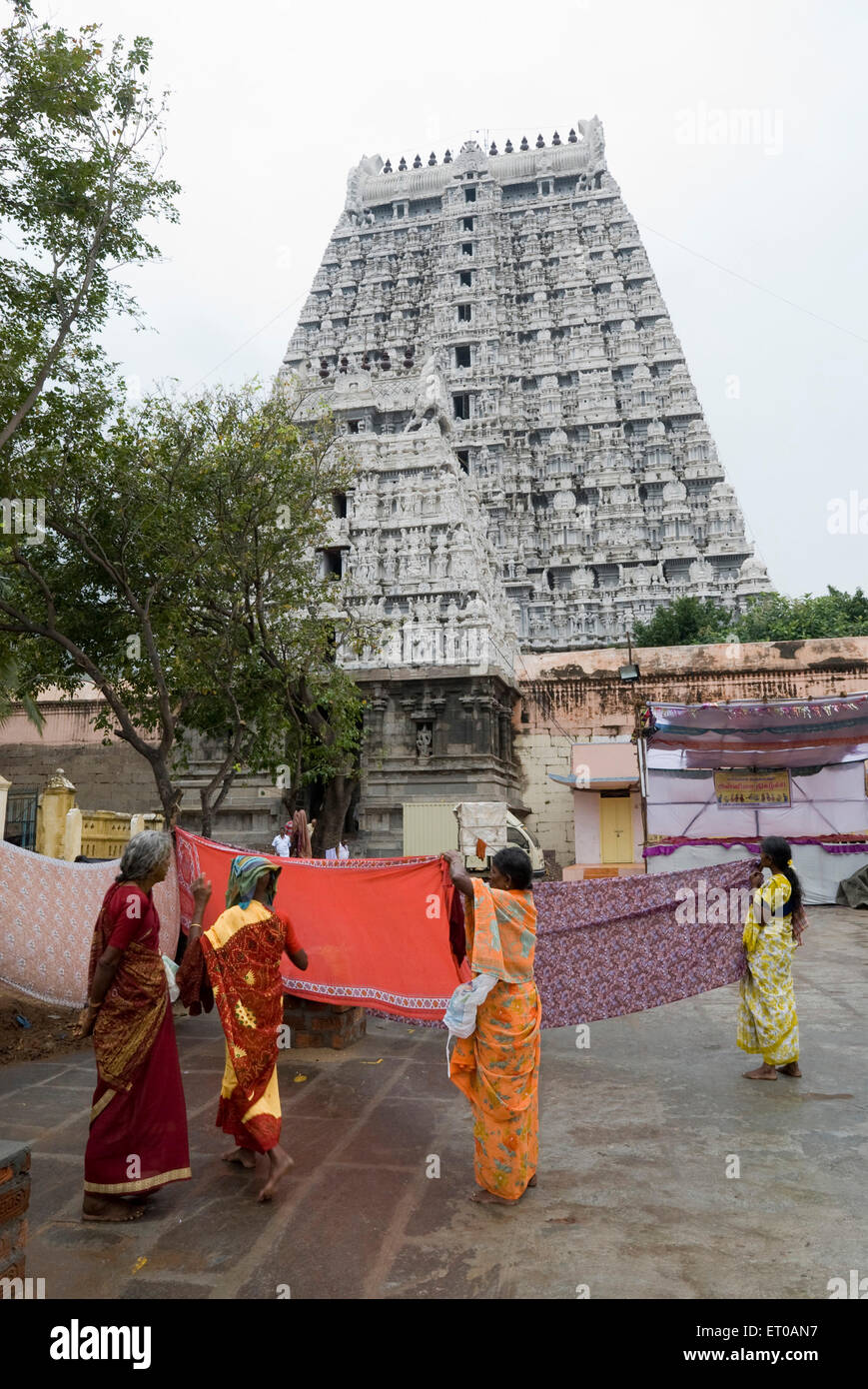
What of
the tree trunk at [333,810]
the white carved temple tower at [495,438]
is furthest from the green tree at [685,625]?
the tree trunk at [333,810]

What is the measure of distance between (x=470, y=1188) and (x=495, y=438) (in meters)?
40.2

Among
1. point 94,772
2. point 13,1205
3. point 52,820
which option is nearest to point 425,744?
point 52,820

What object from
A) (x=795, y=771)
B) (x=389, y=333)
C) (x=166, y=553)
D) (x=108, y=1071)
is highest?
(x=389, y=333)

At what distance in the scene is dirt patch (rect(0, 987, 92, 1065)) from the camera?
584 cm

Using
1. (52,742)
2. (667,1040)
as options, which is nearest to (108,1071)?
(667,1040)

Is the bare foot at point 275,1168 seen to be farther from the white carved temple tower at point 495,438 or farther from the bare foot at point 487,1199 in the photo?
the white carved temple tower at point 495,438

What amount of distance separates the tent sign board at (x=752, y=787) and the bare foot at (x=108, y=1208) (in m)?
12.6

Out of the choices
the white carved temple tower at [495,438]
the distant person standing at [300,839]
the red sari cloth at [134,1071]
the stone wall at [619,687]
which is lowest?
the red sari cloth at [134,1071]

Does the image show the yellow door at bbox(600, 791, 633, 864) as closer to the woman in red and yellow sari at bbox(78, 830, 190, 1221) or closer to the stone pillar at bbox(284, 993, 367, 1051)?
the stone pillar at bbox(284, 993, 367, 1051)

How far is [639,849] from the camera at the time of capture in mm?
16641

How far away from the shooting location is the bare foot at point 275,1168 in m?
3.45

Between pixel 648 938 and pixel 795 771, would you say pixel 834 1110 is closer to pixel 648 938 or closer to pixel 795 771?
pixel 648 938

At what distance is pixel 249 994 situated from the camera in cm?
379

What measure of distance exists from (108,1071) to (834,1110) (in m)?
3.74
